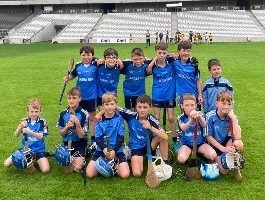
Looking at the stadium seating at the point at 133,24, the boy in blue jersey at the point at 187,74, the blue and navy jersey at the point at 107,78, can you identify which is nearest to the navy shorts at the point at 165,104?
the boy in blue jersey at the point at 187,74

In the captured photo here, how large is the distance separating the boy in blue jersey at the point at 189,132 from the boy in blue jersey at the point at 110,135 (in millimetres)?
923

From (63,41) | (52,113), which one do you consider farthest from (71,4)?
(52,113)

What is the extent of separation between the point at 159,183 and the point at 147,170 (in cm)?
44

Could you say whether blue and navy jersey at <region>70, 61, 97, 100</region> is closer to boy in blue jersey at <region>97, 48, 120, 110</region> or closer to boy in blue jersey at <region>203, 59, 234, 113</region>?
boy in blue jersey at <region>97, 48, 120, 110</region>

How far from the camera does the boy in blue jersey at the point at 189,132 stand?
574 centimetres

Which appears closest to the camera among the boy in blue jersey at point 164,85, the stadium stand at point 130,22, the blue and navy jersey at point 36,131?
the blue and navy jersey at point 36,131

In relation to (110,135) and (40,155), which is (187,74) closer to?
(110,135)

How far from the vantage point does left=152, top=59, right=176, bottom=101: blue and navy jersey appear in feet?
23.6

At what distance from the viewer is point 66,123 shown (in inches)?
243

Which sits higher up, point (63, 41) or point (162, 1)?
point (162, 1)

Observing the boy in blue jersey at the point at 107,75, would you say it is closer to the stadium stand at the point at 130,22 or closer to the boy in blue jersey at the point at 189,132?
the boy in blue jersey at the point at 189,132

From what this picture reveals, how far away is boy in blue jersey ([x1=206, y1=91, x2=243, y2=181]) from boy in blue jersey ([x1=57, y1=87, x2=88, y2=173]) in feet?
6.50

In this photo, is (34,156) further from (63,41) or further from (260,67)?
(63,41)

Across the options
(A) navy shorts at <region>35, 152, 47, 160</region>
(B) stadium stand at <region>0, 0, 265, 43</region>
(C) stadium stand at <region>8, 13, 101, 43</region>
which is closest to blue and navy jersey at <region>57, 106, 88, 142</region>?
(A) navy shorts at <region>35, 152, 47, 160</region>
